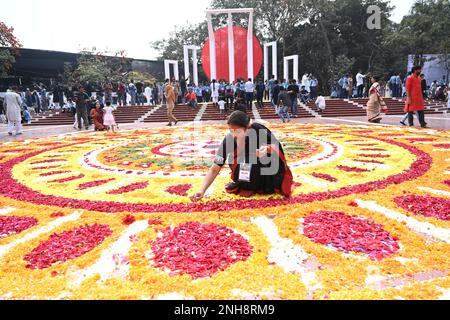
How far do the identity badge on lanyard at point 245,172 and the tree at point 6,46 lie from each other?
64.1 feet

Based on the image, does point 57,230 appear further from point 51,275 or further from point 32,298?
point 32,298

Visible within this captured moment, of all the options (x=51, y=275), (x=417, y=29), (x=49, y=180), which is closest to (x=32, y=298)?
(x=51, y=275)

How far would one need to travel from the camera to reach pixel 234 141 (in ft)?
13.4

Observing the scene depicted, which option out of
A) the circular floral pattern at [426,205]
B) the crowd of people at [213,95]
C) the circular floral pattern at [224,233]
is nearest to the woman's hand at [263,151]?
the circular floral pattern at [224,233]

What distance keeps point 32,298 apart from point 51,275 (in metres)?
0.28

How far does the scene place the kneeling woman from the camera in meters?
3.95

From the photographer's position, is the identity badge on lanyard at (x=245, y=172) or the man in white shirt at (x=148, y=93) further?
the man in white shirt at (x=148, y=93)

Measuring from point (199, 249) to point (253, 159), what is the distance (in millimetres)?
1527

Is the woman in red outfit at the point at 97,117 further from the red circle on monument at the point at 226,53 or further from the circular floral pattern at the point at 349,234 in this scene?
the red circle on monument at the point at 226,53

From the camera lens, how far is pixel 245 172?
4.19m

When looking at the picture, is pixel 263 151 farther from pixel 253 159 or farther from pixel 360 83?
pixel 360 83

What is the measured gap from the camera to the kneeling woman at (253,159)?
395 cm
